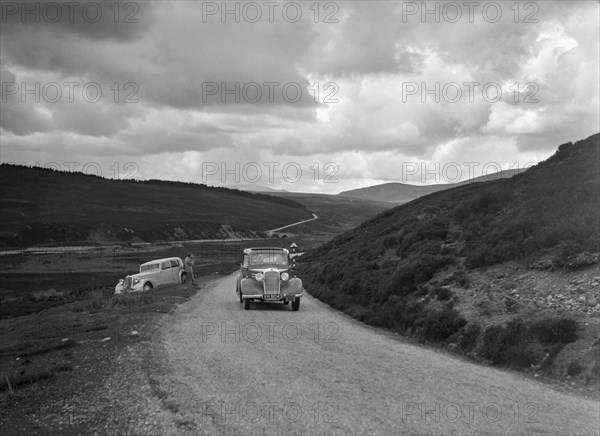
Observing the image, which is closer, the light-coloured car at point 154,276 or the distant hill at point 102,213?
the light-coloured car at point 154,276

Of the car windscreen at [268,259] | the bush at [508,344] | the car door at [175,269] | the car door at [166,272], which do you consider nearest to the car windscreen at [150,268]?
the car door at [166,272]

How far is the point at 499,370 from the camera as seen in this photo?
12312mm

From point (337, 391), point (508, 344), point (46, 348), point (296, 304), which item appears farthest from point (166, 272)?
point (337, 391)

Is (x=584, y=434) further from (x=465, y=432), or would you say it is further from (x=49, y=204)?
(x=49, y=204)

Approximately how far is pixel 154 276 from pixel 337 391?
30.1 m

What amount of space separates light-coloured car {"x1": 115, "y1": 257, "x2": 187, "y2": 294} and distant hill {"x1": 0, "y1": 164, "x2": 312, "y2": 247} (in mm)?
66675

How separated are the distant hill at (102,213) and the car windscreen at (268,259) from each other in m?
83.6

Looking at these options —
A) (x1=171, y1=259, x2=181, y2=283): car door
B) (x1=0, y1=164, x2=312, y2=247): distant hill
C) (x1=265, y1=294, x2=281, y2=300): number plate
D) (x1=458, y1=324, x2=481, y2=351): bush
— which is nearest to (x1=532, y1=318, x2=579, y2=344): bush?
(x1=458, y1=324, x2=481, y2=351): bush

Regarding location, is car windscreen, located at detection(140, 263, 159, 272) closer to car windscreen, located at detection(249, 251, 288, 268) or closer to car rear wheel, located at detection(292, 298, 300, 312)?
car windscreen, located at detection(249, 251, 288, 268)

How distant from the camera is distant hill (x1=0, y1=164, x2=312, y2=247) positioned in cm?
10725

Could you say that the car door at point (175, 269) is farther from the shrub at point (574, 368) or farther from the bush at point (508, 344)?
the shrub at point (574, 368)

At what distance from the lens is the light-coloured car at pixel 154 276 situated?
3669 centimetres

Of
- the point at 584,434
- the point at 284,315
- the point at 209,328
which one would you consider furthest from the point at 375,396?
the point at 284,315

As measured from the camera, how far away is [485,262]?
2002cm
